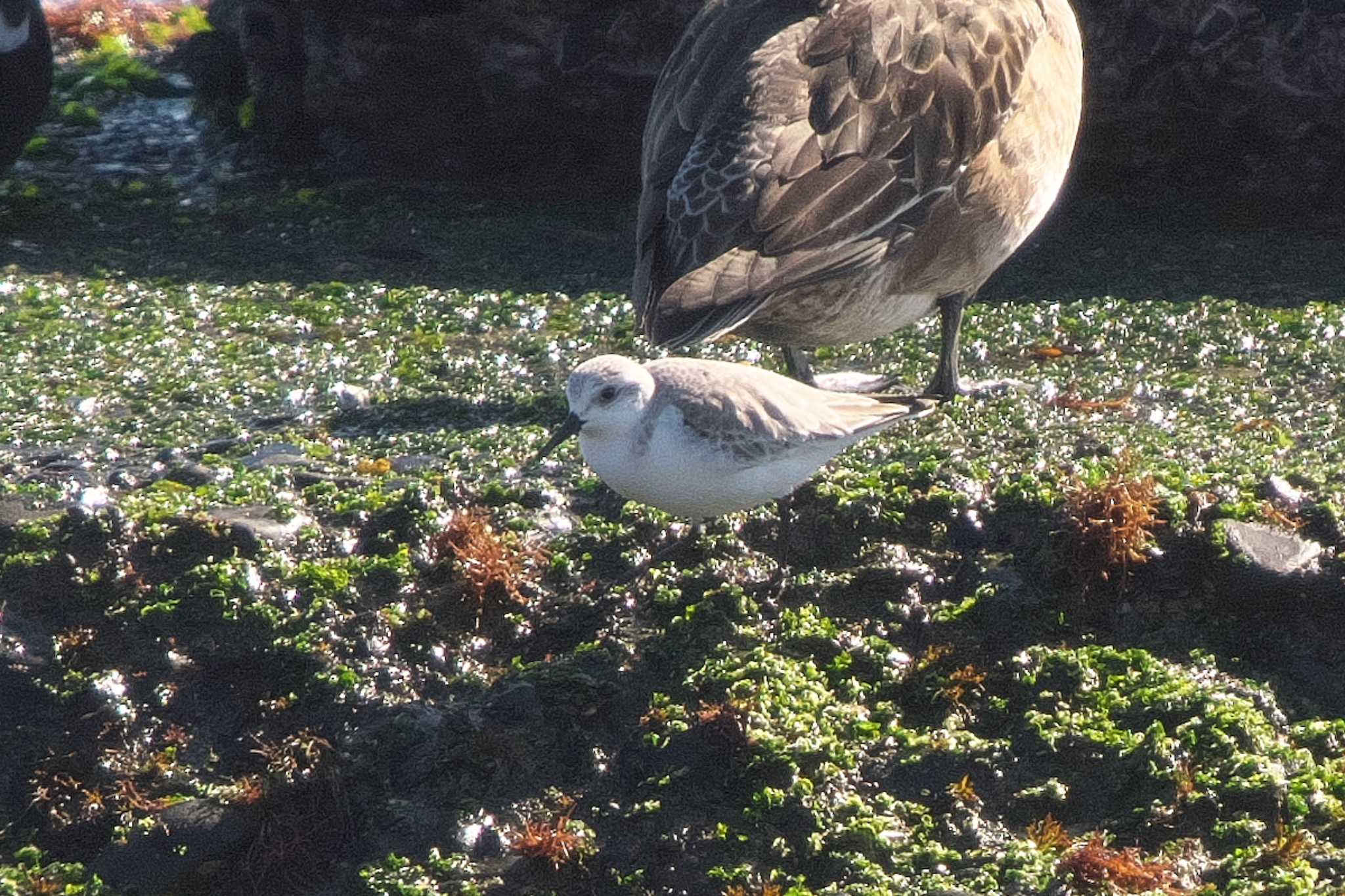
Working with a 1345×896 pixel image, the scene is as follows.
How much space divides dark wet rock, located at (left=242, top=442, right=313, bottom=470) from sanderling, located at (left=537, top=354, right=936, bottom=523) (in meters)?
0.90

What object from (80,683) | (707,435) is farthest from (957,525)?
(80,683)

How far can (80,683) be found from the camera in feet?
13.0

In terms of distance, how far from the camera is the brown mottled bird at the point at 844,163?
13.7 ft

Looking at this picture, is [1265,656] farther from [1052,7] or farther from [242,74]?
[242,74]

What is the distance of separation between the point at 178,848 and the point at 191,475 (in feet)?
4.19

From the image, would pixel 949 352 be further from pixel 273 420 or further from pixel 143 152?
pixel 143 152

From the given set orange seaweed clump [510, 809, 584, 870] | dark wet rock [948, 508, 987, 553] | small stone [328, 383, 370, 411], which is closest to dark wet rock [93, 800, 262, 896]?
orange seaweed clump [510, 809, 584, 870]

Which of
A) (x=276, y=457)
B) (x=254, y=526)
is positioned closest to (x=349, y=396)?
(x=276, y=457)

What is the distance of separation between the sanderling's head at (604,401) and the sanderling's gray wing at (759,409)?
46 millimetres

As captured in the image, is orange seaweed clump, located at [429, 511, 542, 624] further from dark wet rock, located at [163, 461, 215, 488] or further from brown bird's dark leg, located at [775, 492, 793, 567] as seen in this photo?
dark wet rock, located at [163, 461, 215, 488]

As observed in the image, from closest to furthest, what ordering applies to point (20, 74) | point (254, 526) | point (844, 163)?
point (254, 526) → point (844, 163) → point (20, 74)

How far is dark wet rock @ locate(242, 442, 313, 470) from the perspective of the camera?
4.68 metres

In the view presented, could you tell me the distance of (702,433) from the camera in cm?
398

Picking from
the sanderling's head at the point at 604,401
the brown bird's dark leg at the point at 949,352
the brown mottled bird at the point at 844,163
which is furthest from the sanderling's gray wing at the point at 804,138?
the brown bird's dark leg at the point at 949,352
